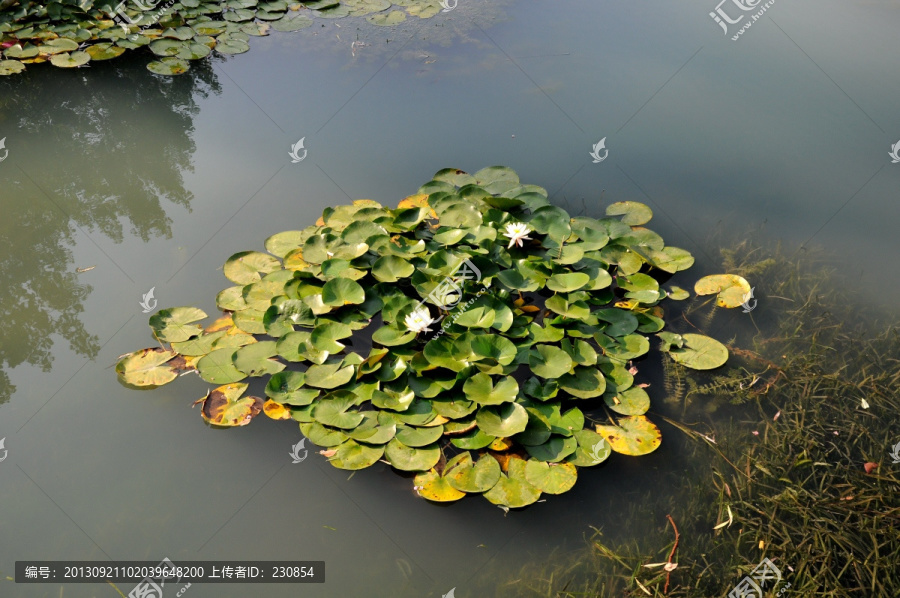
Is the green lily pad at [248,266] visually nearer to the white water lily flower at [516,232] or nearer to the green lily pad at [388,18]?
the white water lily flower at [516,232]

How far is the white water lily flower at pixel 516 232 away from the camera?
3137mm

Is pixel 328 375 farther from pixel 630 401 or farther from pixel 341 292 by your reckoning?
pixel 630 401

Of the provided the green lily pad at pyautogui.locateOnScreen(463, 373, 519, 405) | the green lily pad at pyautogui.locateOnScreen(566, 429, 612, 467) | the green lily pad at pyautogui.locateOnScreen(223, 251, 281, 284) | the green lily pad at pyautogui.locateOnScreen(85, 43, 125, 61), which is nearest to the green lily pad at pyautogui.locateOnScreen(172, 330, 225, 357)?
the green lily pad at pyautogui.locateOnScreen(223, 251, 281, 284)

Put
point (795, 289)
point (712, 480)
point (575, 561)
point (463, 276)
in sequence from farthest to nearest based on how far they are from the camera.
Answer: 1. point (795, 289)
2. point (463, 276)
3. point (712, 480)
4. point (575, 561)

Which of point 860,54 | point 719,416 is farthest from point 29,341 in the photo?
point 860,54

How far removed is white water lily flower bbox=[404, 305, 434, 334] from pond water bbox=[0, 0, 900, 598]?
0.65 m

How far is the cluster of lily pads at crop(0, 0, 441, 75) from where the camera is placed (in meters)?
5.14

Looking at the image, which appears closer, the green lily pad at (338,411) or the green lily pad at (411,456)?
the green lily pad at (411,456)

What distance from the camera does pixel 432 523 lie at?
240 centimetres

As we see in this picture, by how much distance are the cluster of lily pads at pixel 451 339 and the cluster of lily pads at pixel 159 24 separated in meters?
2.83

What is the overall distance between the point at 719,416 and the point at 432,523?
1.37 meters

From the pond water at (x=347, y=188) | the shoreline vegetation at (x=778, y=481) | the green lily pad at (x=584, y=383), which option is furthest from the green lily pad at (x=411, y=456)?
the green lily pad at (x=584, y=383)

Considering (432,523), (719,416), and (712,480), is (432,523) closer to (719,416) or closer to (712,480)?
(712,480)

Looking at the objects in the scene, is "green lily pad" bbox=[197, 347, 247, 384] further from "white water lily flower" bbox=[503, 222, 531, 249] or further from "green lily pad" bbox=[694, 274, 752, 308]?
"green lily pad" bbox=[694, 274, 752, 308]
